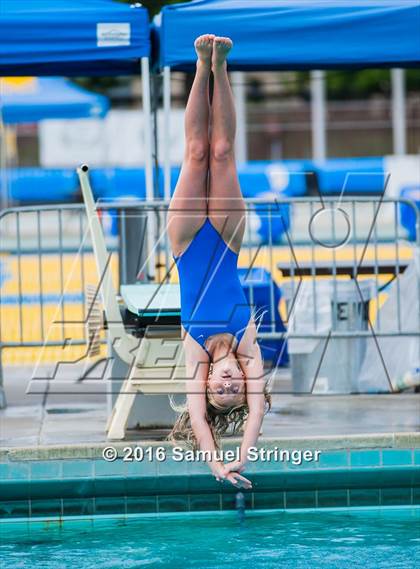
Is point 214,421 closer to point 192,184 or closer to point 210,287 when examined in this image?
point 210,287

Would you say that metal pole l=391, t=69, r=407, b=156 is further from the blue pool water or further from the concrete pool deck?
the blue pool water

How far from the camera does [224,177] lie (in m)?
5.42

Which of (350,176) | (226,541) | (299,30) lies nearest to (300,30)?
(299,30)

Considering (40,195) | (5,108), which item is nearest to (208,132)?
(5,108)

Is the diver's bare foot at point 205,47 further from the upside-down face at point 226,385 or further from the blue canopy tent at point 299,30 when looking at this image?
the blue canopy tent at point 299,30

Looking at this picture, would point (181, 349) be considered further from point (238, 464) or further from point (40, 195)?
point (40, 195)

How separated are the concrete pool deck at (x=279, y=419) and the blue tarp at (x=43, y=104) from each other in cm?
753

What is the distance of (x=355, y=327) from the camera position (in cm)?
810

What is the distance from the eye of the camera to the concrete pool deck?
649cm

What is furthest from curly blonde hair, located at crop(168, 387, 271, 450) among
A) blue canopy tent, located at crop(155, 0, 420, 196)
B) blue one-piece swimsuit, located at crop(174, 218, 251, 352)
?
blue canopy tent, located at crop(155, 0, 420, 196)

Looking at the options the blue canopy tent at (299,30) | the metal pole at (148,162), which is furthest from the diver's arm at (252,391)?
the blue canopy tent at (299,30)

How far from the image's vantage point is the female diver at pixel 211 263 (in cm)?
512

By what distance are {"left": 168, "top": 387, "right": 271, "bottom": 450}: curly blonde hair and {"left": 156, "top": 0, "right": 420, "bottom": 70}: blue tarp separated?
122 inches

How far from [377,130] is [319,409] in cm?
1948
